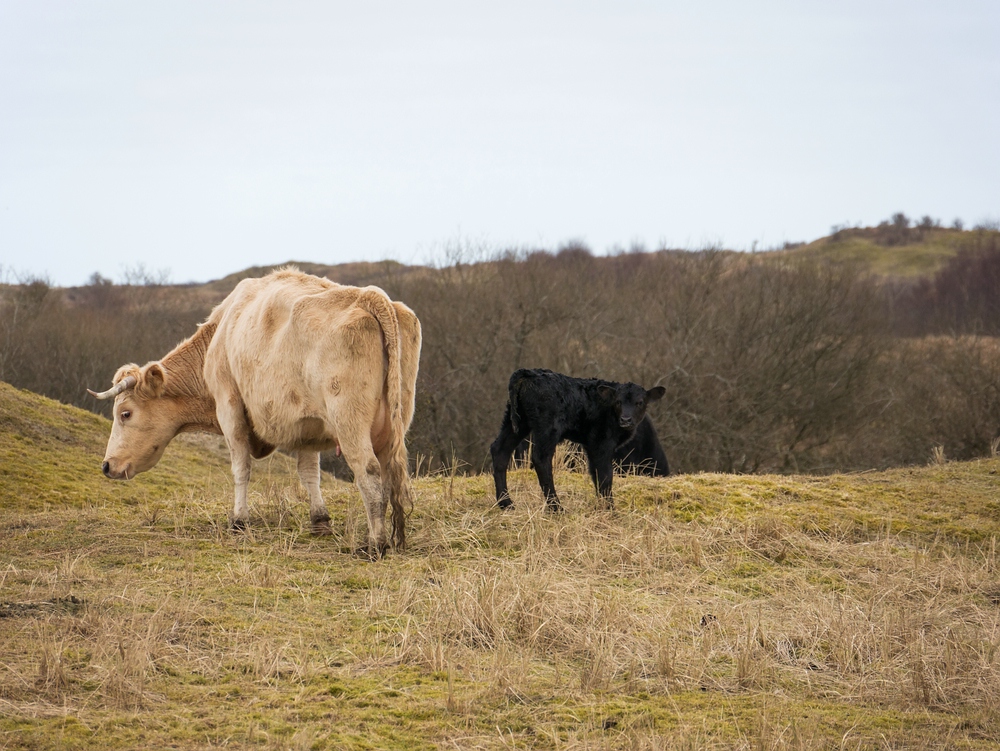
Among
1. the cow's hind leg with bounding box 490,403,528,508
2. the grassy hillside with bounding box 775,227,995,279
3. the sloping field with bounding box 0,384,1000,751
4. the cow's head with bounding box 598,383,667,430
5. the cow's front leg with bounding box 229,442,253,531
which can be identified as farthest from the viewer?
the grassy hillside with bounding box 775,227,995,279

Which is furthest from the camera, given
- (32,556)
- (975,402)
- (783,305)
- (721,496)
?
(783,305)

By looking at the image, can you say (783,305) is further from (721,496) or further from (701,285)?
(721,496)

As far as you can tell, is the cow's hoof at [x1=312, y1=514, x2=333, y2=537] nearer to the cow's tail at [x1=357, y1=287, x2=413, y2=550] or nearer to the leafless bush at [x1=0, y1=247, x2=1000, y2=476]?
the cow's tail at [x1=357, y1=287, x2=413, y2=550]

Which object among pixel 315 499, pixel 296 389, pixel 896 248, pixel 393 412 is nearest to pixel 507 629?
pixel 393 412

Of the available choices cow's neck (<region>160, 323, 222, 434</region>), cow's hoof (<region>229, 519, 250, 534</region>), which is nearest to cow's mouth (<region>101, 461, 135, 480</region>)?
cow's neck (<region>160, 323, 222, 434</region>)

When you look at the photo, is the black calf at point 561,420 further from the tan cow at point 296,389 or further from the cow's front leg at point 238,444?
the cow's front leg at point 238,444


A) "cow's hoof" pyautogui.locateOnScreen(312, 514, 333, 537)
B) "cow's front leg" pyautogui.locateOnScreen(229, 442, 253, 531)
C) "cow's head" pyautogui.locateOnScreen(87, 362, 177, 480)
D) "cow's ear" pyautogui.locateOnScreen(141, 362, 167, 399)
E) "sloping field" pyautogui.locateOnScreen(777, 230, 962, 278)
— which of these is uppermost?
"sloping field" pyautogui.locateOnScreen(777, 230, 962, 278)

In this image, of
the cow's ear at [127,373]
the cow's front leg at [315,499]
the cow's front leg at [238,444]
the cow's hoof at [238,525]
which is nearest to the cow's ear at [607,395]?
the cow's front leg at [315,499]

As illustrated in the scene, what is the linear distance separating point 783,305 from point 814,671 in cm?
2598

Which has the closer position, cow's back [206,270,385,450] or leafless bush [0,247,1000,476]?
cow's back [206,270,385,450]

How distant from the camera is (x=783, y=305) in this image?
29.7 meters

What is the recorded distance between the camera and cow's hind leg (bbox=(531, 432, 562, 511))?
28.1ft

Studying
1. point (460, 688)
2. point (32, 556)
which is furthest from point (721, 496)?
point (32, 556)

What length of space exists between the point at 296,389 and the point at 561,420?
8.13 feet
